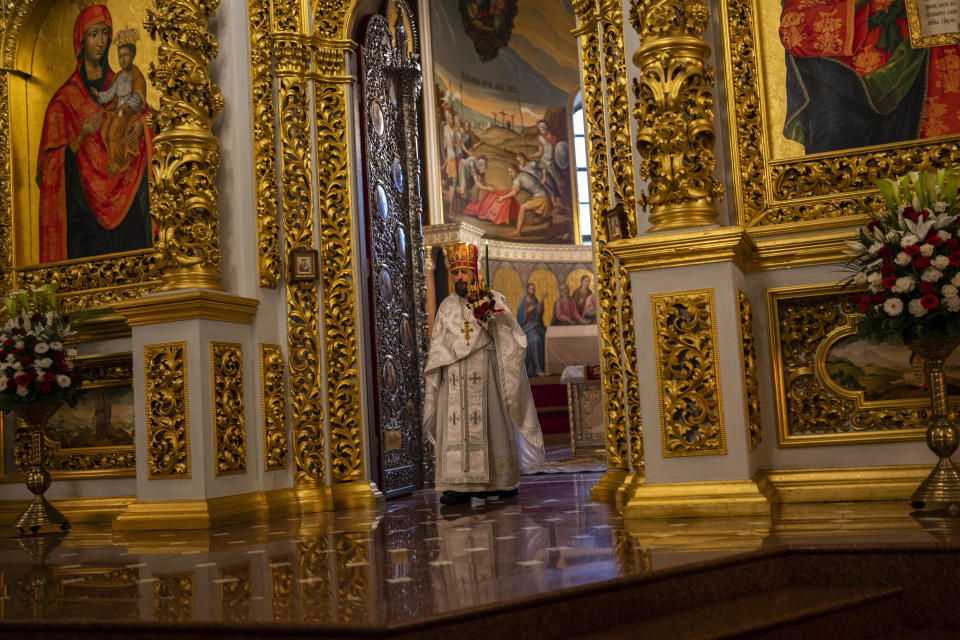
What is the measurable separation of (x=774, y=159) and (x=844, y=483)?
82.8 inches

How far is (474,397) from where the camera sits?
8305mm

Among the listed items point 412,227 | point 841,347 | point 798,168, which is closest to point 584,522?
point 841,347

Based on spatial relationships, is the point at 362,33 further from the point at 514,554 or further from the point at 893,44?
the point at 514,554

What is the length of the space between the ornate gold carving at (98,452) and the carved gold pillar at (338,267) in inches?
63.9

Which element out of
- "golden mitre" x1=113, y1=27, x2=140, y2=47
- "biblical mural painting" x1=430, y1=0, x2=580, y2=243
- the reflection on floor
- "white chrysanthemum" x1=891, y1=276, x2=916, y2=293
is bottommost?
the reflection on floor

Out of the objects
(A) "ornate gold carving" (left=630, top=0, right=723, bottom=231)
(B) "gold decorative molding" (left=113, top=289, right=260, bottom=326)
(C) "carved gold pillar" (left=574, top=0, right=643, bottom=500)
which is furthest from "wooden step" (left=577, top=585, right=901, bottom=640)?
(B) "gold decorative molding" (left=113, top=289, right=260, bottom=326)

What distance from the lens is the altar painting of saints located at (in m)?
6.23

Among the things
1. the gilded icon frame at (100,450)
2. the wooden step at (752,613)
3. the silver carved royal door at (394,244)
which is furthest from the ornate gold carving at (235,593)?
the silver carved royal door at (394,244)

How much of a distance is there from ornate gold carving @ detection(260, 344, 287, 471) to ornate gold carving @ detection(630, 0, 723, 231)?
327cm

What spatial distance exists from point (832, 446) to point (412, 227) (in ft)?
17.0

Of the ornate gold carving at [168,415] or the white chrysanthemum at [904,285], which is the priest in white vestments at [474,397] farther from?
the white chrysanthemum at [904,285]

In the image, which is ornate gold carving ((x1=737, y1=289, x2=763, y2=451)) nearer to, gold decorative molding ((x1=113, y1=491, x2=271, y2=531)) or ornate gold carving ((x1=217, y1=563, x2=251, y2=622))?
ornate gold carving ((x1=217, y1=563, x2=251, y2=622))

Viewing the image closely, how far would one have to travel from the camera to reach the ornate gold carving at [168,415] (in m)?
6.98

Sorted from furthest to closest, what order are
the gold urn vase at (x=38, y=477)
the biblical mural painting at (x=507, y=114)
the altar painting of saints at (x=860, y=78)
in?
the biblical mural painting at (x=507, y=114) < the gold urn vase at (x=38, y=477) < the altar painting of saints at (x=860, y=78)
